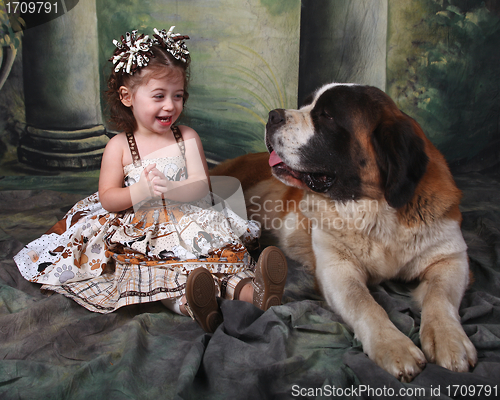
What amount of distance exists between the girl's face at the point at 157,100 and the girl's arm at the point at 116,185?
0.47ft

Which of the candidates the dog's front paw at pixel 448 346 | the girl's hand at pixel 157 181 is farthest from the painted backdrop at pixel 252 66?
the dog's front paw at pixel 448 346

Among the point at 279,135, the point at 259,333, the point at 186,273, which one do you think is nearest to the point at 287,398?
the point at 259,333

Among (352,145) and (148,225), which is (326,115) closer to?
(352,145)

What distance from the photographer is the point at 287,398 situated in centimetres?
89

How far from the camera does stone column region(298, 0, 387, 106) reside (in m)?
2.86

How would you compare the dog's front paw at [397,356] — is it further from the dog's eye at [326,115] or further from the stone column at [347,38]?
the stone column at [347,38]

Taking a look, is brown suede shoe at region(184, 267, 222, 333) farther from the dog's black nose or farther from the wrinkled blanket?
the dog's black nose

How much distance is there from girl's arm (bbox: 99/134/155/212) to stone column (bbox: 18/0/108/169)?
68.5 inches

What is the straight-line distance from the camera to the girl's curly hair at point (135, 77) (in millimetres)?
1499

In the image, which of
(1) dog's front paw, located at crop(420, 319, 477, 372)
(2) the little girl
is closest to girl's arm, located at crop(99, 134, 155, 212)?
(2) the little girl

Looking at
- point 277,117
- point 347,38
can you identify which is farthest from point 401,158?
point 347,38

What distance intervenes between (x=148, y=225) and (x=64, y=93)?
2137 millimetres

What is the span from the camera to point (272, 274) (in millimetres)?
1211

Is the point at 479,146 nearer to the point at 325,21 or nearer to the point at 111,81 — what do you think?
the point at 325,21
